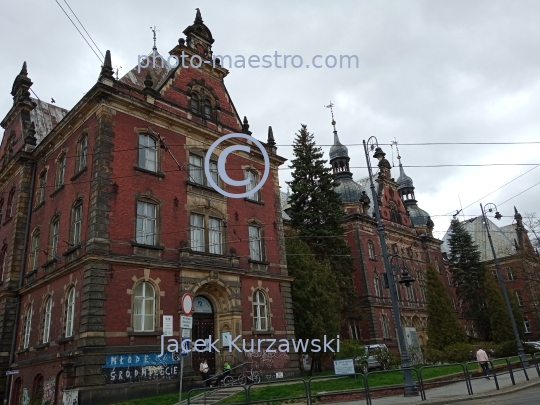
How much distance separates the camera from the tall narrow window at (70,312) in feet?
63.2

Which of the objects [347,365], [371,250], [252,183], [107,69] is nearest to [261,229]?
[252,183]

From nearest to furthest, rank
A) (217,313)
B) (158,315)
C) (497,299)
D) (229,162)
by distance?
(158,315)
(217,313)
(229,162)
(497,299)

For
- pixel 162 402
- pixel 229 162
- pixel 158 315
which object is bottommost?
pixel 162 402

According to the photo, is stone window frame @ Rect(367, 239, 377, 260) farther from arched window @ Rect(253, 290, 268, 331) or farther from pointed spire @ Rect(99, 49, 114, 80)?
pointed spire @ Rect(99, 49, 114, 80)

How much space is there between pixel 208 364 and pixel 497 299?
126 ft

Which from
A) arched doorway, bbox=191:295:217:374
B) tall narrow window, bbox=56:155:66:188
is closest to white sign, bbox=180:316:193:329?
arched doorway, bbox=191:295:217:374

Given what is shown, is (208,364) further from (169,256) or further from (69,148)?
(69,148)

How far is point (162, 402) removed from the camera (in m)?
16.8

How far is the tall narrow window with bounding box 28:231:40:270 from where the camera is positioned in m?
24.5

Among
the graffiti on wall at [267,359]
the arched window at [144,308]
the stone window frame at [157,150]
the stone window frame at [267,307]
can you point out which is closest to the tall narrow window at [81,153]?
the stone window frame at [157,150]

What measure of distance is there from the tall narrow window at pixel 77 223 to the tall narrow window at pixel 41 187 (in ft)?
17.4

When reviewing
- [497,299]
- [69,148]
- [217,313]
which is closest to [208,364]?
[217,313]

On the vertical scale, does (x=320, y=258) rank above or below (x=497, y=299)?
above

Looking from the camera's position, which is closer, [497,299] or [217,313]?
[217,313]
